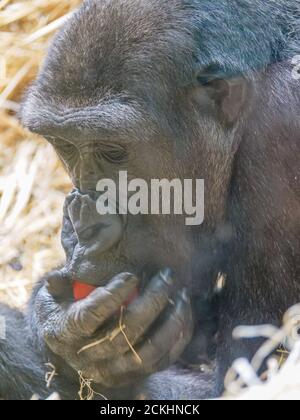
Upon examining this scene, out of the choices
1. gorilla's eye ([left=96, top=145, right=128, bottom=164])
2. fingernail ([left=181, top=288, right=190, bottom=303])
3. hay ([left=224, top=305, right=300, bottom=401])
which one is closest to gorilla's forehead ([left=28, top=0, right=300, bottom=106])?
Result: gorilla's eye ([left=96, top=145, right=128, bottom=164])

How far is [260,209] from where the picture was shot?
4277mm

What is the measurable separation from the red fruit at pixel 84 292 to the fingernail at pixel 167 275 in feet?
0.44

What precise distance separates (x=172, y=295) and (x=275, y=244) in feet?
1.71

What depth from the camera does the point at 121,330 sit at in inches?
168

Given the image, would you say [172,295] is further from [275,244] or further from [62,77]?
[62,77]

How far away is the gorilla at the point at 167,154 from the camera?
13.9 feet

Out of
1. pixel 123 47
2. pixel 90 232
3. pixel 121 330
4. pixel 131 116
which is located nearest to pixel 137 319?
pixel 121 330

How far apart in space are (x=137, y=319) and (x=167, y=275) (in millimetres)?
258

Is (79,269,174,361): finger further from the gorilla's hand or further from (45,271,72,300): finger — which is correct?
(45,271,72,300): finger

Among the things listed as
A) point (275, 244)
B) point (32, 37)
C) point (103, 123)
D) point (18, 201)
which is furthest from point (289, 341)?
point (32, 37)

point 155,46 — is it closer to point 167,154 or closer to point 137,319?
point 167,154

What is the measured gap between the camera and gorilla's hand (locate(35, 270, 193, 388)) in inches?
166

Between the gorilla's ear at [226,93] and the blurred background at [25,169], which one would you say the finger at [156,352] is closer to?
the gorilla's ear at [226,93]

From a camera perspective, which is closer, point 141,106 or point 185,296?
point 141,106
